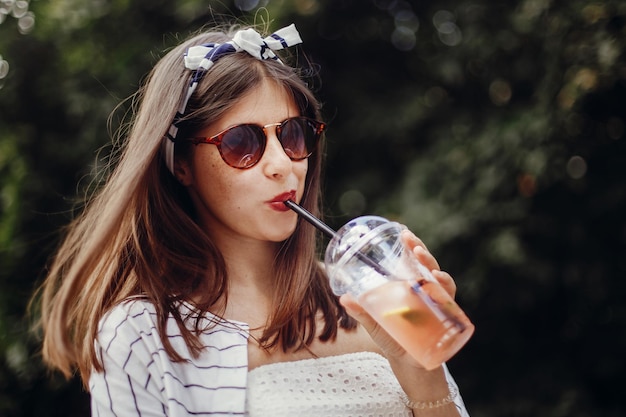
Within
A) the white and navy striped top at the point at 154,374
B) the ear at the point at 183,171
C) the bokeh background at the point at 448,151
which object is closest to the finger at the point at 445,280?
the white and navy striped top at the point at 154,374

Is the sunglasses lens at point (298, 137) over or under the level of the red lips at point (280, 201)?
over

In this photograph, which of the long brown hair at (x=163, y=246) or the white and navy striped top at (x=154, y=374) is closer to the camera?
the white and navy striped top at (x=154, y=374)

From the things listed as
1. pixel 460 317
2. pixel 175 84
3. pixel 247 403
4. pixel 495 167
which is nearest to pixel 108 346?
pixel 247 403

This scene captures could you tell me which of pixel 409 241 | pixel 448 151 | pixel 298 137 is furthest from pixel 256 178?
A: pixel 448 151

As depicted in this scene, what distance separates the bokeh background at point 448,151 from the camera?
8.76ft

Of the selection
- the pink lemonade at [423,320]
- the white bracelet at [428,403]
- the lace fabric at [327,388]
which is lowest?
the white bracelet at [428,403]

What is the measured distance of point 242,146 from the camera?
156 centimetres

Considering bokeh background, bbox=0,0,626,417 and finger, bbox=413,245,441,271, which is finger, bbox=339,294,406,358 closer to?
finger, bbox=413,245,441,271

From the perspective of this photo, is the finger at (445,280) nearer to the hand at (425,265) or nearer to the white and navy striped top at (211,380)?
the hand at (425,265)

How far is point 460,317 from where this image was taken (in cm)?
127

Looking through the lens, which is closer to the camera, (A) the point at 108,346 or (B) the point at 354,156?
(A) the point at 108,346

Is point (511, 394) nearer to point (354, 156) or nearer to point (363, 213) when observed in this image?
point (363, 213)

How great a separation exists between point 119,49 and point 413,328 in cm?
227

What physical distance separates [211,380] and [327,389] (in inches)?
11.0
